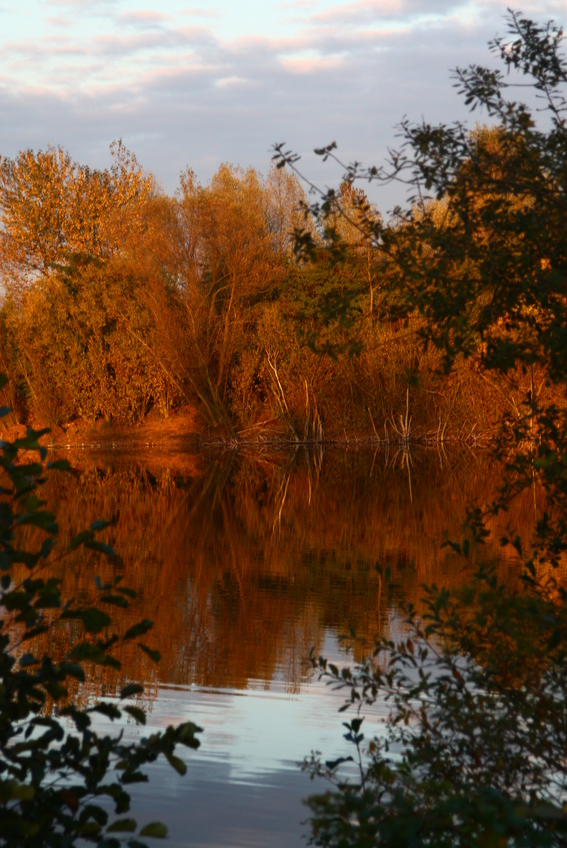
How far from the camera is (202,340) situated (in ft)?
100.0

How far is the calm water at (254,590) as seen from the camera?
453cm

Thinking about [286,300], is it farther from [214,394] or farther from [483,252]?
[483,252]

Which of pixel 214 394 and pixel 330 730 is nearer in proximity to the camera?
pixel 330 730

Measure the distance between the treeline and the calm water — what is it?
7.14 m

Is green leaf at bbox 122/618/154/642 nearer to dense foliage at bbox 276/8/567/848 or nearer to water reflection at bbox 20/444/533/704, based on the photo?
dense foliage at bbox 276/8/567/848

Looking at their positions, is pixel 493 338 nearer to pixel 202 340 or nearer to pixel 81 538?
pixel 81 538

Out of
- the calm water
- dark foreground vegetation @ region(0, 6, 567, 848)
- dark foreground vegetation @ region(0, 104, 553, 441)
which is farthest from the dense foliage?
dark foreground vegetation @ region(0, 104, 553, 441)

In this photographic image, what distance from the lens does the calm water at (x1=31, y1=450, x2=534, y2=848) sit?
4531 mm

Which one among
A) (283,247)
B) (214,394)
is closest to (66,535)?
(214,394)

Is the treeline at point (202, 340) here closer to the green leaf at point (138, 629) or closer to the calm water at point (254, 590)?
the calm water at point (254, 590)

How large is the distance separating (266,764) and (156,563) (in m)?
6.57

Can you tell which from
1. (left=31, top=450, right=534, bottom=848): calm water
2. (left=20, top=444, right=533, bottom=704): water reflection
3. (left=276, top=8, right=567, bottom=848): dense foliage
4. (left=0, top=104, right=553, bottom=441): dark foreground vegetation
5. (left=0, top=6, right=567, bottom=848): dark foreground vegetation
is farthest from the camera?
(left=0, top=104, right=553, bottom=441): dark foreground vegetation

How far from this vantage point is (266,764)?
15.9 ft

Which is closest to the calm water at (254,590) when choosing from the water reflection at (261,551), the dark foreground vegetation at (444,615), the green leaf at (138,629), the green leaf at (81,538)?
the water reflection at (261,551)
